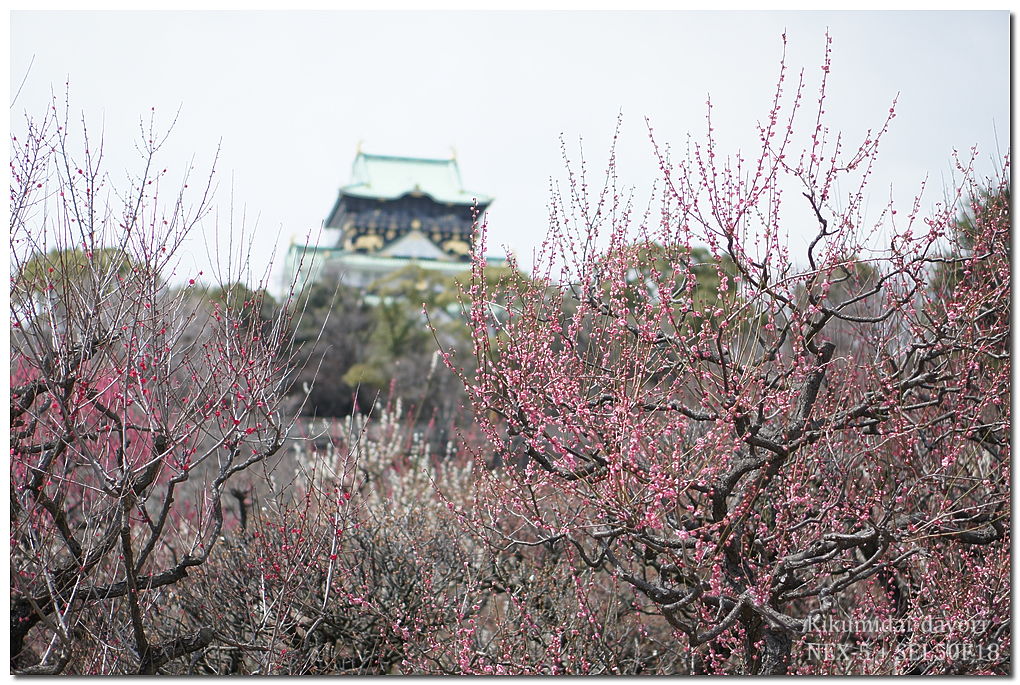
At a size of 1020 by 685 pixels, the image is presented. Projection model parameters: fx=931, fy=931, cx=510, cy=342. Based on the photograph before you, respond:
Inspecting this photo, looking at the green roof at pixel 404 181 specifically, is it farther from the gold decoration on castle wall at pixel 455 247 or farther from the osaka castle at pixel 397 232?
the gold decoration on castle wall at pixel 455 247

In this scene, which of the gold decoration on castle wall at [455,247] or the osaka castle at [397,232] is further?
the gold decoration on castle wall at [455,247]

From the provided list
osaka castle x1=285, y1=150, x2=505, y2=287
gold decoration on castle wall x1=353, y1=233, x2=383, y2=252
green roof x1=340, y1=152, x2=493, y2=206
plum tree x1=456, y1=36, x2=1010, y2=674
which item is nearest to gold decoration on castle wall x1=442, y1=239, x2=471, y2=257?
osaka castle x1=285, y1=150, x2=505, y2=287

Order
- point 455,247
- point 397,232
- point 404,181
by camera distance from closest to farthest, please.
→ point 404,181 → point 455,247 → point 397,232

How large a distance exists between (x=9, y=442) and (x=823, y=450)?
2155mm

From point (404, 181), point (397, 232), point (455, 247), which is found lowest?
point (455, 247)

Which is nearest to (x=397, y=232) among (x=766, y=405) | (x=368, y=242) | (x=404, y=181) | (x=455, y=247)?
(x=368, y=242)

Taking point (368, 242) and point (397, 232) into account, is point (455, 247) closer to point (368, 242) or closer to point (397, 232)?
point (397, 232)

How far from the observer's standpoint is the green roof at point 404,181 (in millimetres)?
5344

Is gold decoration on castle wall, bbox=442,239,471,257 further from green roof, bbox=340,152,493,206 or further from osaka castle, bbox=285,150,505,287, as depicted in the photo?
green roof, bbox=340,152,493,206

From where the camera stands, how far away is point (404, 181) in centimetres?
698

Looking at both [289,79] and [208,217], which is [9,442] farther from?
[289,79]

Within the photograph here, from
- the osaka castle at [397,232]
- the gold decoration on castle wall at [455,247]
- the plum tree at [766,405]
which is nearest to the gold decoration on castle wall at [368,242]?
the osaka castle at [397,232]

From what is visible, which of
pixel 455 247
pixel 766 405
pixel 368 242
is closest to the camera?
pixel 766 405

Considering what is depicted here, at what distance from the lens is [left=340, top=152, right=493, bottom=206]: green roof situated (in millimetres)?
5344
